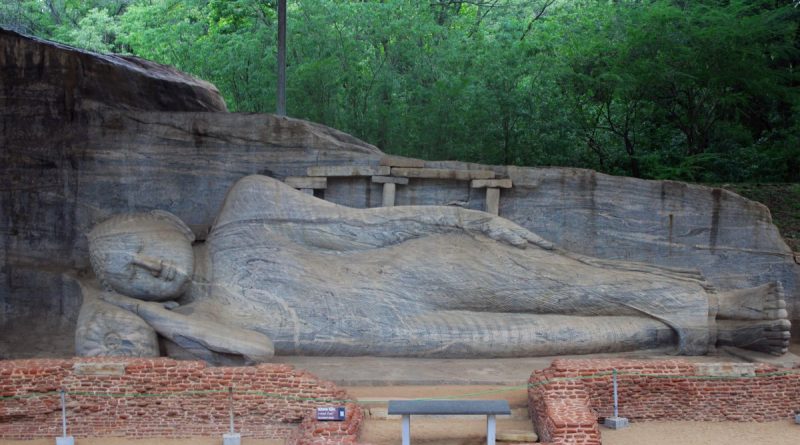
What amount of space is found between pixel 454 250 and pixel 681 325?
2.43 metres

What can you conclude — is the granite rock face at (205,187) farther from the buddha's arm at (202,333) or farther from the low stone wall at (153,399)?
the low stone wall at (153,399)

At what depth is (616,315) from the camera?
899 cm

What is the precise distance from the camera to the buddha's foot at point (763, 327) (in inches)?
Result: 338

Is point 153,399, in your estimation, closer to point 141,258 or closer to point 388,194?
point 141,258

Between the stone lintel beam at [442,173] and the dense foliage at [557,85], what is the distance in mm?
3685

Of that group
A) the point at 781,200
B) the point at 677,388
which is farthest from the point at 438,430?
the point at 781,200

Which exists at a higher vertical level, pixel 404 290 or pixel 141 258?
pixel 141 258

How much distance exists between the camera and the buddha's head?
8.74m

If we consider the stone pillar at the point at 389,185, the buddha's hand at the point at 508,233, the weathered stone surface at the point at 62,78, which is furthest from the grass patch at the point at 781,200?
the weathered stone surface at the point at 62,78

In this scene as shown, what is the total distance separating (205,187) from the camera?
9.85 metres

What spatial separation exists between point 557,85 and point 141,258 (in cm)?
823

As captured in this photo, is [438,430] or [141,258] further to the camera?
[141,258]

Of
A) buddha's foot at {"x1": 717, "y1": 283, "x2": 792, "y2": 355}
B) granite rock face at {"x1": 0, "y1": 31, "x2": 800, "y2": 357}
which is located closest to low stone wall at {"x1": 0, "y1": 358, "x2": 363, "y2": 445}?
granite rock face at {"x1": 0, "y1": 31, "x2": 800, "y2": 357}

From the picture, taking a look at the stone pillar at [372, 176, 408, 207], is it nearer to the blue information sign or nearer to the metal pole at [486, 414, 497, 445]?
the blue information sign
